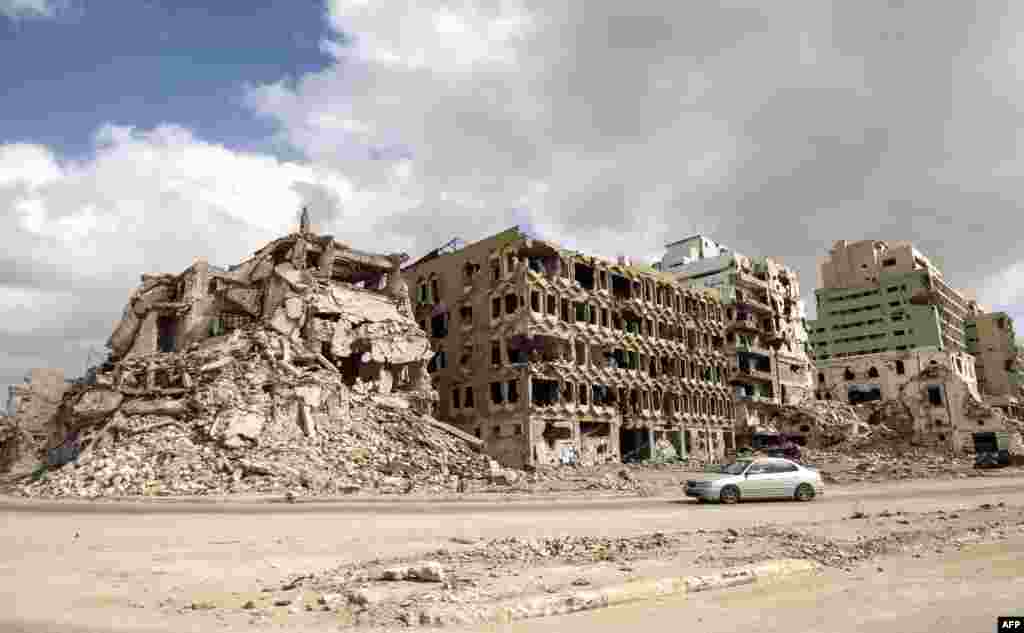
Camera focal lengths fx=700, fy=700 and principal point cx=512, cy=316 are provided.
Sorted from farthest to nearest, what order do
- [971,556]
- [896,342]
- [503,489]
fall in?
[896,342] → [503,489] → [971,556]

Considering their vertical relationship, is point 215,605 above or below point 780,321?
below

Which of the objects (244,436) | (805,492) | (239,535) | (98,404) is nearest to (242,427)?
(244,436)

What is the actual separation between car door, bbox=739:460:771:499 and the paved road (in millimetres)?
12554

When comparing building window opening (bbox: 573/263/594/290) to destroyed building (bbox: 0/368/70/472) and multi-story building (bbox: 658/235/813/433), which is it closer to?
multi-story building (bbox: 658/235/813/433)

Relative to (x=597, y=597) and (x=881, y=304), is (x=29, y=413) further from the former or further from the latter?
(x=881, y=304)

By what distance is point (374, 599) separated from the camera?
7.95 meters

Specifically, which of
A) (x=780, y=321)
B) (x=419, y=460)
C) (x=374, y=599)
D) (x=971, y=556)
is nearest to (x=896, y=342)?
(x=780, y=321)

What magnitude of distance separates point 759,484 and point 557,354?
27.0 metres

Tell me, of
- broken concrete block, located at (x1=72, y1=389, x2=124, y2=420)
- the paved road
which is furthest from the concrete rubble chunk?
broken concrete block, located at (x1=72, y1=389, x2=124, y2=420)

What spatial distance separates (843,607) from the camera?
7.86 metres

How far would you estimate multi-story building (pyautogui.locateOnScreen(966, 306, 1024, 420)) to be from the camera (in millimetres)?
100500

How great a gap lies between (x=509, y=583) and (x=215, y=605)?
11.5 feet

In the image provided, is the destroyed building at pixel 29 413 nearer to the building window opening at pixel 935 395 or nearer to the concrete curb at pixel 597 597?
the concrete curb at pixel 597 597

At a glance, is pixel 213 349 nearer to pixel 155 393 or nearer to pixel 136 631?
pixel 155 393
